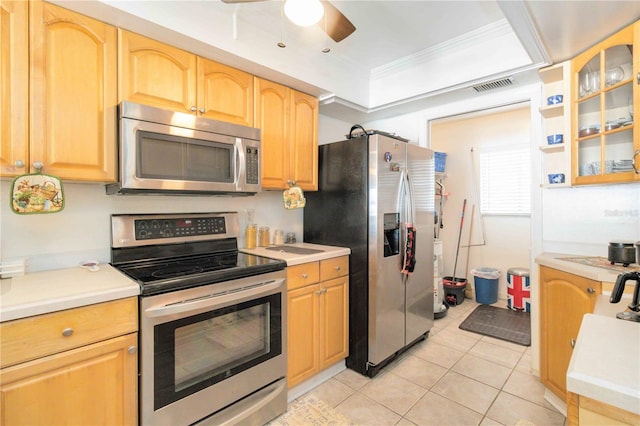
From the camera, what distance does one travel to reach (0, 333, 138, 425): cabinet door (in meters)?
1.10

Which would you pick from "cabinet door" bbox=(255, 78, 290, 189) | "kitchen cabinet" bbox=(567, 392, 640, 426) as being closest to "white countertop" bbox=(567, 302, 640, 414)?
"kitchen cabinet" bbox=(567, 392, 640, 426)

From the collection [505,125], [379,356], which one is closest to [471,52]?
[505,125]

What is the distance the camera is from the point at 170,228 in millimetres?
1985

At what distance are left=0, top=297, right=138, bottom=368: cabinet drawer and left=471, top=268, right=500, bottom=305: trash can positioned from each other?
380 centimetres

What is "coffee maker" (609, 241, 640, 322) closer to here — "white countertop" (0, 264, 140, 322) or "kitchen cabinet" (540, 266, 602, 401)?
"kitchen cabinet" (540, 266, 602, 401)

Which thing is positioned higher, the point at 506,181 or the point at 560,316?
the point at 506,181

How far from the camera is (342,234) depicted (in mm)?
2451

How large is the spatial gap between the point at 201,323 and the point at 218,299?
14 centimetres

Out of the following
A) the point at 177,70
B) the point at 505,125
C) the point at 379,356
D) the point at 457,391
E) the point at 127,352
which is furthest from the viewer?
the point at 505,125

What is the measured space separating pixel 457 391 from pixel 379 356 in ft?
1.80

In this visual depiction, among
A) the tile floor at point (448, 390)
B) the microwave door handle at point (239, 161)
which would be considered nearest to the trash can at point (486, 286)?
the tile floor at point (448, 390)

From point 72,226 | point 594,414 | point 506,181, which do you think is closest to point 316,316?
point 72,226

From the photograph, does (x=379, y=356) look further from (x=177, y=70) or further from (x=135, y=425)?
(x=177, y=70)

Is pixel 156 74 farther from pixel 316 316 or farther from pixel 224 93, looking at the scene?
pixel 316 316
